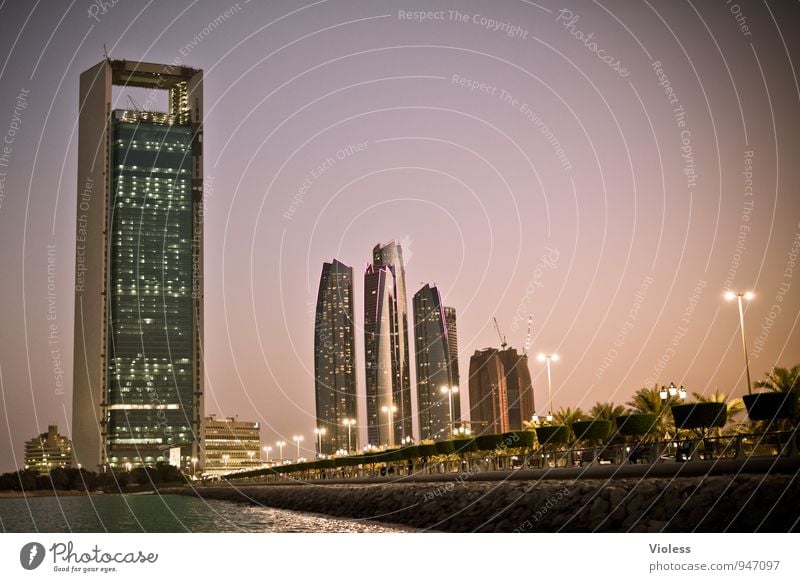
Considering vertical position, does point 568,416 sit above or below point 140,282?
below

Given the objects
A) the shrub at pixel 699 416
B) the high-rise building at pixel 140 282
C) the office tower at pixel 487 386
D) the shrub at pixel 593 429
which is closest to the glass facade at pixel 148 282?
the high-rise building at pixel 140 282

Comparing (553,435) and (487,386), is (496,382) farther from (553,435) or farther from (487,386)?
(553,435)

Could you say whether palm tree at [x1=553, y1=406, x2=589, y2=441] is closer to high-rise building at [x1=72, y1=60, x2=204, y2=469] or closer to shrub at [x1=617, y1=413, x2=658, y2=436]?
shrub at [x1=617, y1=413, x2=658, y2=436]

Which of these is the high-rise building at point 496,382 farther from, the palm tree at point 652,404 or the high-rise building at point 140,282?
the palm tree at point 652,404

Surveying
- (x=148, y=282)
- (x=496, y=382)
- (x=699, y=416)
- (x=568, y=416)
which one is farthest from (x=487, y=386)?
(x=699, y=416)

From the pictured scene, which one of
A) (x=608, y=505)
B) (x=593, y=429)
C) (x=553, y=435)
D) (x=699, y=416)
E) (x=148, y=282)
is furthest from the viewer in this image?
(x=148, y=282)
